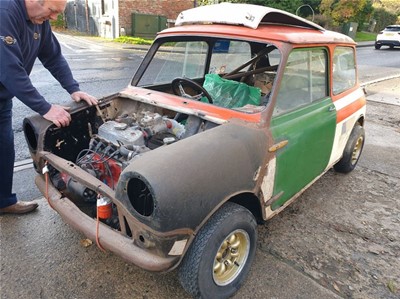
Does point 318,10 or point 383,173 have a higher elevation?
point 318,10

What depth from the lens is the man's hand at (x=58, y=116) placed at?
2.59 metres

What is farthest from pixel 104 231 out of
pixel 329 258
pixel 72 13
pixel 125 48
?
pixel 72 13

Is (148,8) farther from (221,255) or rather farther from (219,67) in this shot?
(221,255)

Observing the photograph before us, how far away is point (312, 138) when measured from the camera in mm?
2896

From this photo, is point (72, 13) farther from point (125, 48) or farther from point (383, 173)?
point (383, 173)

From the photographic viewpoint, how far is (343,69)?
3689 mm

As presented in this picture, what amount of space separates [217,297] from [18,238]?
1.75 metres

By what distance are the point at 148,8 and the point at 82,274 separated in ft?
70.4

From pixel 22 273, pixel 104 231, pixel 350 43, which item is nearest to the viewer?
pixel 104 231

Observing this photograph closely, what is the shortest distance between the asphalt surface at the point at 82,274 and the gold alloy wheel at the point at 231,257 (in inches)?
6.6

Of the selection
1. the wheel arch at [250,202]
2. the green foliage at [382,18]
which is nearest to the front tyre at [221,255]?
the wheel arch at [250,202]

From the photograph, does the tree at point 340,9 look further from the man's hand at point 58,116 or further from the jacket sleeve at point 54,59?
the man's hand at point 58,116

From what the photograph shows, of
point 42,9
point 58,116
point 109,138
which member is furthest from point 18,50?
point 109,138

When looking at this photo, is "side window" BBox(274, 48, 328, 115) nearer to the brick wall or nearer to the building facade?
the building facade
